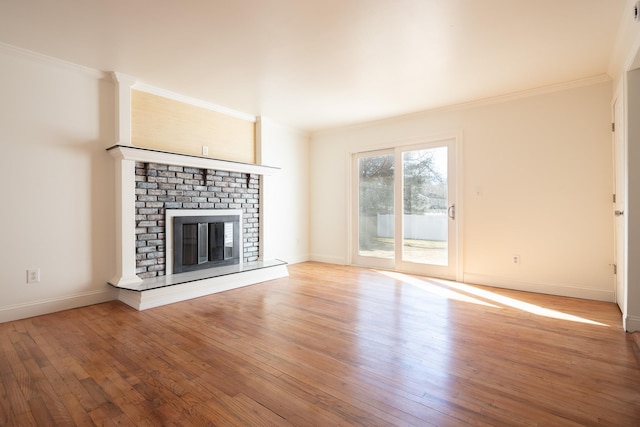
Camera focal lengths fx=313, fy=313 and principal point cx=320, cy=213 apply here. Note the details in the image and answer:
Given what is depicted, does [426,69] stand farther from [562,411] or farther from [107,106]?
[107,106]

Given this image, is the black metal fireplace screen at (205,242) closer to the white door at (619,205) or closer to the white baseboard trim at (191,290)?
the white baseboard trim at (191,290)

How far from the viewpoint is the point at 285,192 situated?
220 inches

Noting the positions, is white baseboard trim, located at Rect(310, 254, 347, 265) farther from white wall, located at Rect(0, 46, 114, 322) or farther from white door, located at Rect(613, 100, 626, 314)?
white door, located at Rect(613, 100, 626, 314)

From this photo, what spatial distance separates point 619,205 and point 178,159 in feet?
15.2

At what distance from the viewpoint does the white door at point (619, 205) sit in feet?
9.07

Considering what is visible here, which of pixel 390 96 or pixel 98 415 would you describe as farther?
pixel 390 96

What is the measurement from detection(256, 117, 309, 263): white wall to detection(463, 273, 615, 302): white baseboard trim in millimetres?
2907

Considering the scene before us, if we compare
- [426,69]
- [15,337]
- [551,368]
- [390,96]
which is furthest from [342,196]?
[15,337]

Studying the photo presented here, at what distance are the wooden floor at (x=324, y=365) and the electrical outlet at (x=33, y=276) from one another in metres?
0.36

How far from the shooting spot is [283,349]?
2260mm

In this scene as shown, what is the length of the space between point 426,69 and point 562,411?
9.88 feet

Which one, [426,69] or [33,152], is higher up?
[426,69]

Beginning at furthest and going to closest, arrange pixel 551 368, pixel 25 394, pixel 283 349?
pixel 283 349, pixel 551 368, pixel 25 394

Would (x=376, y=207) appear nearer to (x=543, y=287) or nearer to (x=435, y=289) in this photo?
(x=435, y=289)
